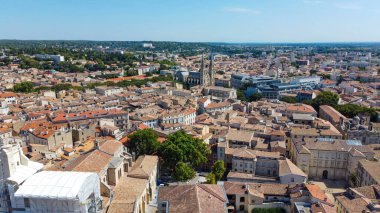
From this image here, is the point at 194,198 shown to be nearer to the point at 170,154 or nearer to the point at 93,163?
the point at 93,163

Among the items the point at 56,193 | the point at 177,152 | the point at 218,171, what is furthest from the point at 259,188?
the point at 56,193

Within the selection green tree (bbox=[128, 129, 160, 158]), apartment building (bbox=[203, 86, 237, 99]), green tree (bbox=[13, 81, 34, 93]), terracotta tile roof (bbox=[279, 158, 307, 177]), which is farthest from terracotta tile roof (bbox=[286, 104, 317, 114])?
green tree (bbox=[13, 81, 34, 93])

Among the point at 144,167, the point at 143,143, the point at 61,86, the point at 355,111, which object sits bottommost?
A: the point at 144,167

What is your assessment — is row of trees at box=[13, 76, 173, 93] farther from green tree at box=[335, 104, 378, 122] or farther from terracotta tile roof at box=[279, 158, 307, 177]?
terracotta tile roof at box=[279, 158, 307, 177]

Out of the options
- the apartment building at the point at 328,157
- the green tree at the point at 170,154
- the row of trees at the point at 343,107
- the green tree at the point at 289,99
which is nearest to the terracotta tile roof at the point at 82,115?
the green tree at the point at 170,154

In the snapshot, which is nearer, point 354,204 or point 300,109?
point 354,204

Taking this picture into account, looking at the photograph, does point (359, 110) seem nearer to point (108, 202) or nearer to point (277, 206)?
point (277, 206)

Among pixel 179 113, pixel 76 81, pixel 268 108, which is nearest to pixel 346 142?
pixel 268 108

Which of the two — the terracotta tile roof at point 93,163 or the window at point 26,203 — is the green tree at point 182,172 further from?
the window at point 26,203
